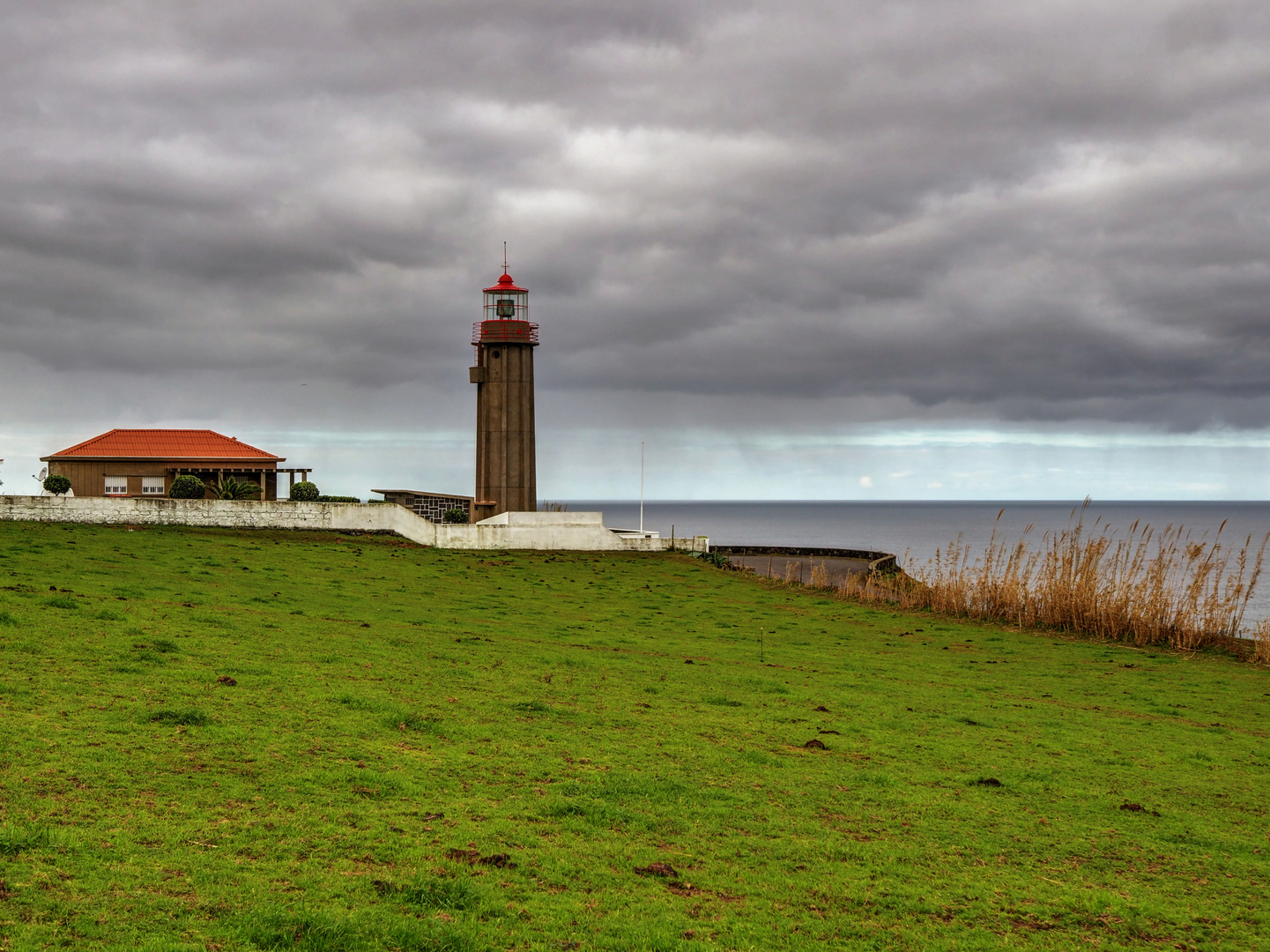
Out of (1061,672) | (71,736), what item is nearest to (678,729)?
(71,736)

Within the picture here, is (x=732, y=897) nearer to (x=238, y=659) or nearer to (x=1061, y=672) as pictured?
(x=238, y=659)

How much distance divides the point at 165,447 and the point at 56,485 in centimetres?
761

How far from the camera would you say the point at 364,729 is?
11.4 m

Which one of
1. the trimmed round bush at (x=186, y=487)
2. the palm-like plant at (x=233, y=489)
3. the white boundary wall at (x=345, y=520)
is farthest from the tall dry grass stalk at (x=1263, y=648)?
the trimmed round bush at (x=186, y=487)

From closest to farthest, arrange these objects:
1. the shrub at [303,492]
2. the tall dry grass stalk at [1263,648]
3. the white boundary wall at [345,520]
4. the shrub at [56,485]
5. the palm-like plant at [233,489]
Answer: the tall dry grass stalk at [1263,648], the white boundary wall at [345,520], the shrub at [56,485], the palm-like plant at [233,489], the shrub at [303,492]

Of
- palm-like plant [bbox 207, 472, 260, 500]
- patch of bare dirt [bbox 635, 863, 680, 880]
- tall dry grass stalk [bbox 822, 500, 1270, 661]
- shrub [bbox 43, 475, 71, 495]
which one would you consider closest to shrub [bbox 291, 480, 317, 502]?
palm-like plant [bbox 207, 472, 260, 500]

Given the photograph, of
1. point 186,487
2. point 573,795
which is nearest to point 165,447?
point 186,487

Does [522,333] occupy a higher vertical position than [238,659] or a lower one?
higher

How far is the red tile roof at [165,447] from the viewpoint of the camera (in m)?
52.2

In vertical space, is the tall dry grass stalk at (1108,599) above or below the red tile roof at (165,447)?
below

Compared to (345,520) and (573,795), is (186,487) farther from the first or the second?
(573,795)

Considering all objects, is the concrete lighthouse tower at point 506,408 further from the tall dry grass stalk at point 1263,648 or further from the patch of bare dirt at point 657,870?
the patch of bare dirt at point 657,870

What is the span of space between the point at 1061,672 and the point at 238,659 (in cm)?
1819

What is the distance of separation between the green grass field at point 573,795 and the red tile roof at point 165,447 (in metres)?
35.4
